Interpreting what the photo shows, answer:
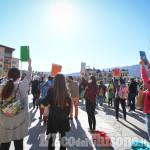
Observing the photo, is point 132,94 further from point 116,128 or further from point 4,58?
point 4,58

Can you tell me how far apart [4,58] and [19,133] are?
7137 cm

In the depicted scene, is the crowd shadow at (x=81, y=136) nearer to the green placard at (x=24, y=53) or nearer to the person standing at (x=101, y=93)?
the green placard at (x=24, y=53)

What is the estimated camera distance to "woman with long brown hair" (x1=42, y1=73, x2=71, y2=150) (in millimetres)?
2342

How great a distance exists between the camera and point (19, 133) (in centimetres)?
→ 212

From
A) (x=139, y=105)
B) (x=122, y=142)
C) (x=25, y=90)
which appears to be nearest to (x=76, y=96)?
(x=122, y=142)

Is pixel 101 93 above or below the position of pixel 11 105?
below

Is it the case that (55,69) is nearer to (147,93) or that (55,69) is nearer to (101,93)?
(147,93)

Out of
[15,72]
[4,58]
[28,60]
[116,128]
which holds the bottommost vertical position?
[116,128]

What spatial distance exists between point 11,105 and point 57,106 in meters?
0.81

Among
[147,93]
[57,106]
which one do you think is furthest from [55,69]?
[147,93]

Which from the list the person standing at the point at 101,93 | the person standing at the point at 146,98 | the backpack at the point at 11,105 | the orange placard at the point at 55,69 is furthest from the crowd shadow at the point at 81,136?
the person standing at the point at 101,93

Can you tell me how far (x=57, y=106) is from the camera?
7.71 ft

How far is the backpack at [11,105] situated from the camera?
2072 mm

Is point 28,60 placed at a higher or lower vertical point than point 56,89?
higher
